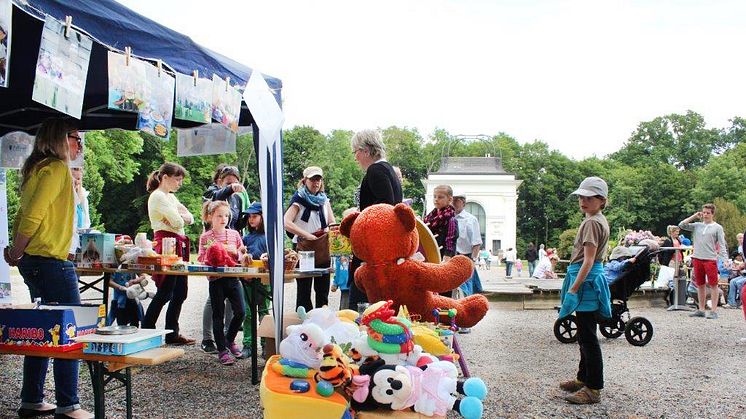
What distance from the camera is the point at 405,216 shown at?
3709mm

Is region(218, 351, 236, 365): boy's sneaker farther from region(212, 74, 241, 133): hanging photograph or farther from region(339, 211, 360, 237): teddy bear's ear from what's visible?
region(339, 211, 360, 237): teddy bear's ear

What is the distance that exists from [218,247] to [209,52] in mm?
1527

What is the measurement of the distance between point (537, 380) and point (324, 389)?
338 cm

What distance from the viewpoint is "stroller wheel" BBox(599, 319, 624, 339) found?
796 centimetres

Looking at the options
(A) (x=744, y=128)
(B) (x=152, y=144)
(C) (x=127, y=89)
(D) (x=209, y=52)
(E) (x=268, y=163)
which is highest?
(A) (x=744, y=128)

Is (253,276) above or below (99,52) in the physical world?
below

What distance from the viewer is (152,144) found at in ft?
131

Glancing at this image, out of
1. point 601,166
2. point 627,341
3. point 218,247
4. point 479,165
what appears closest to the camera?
point 218,247

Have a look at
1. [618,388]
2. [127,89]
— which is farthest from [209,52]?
[618,388]

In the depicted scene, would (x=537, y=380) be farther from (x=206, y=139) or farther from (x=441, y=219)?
(x=206, y=139)

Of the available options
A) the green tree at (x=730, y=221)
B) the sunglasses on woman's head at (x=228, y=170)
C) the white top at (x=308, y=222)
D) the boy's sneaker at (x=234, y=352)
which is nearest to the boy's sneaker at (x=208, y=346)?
the boy's sneaker at (x=234, y=352)

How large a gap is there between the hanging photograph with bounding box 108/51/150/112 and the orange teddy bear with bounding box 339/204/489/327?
1.50 meters

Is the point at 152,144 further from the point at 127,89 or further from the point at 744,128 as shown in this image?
the point at 744,128

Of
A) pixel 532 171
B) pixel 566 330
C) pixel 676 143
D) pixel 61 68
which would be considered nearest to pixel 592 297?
pixel 566 330
